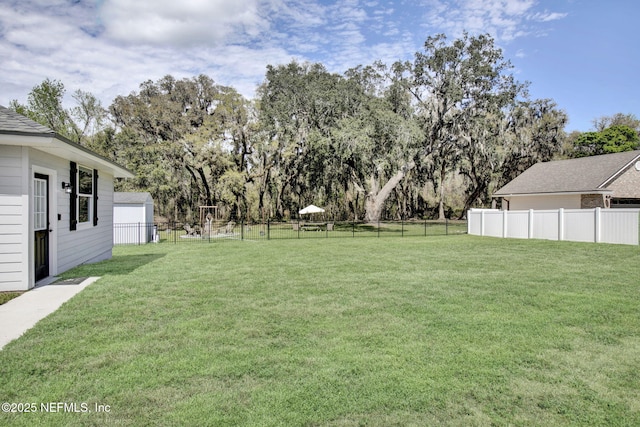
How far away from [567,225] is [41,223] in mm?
16754

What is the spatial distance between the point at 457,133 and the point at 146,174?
22709 millimetres

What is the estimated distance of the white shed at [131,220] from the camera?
16109mm

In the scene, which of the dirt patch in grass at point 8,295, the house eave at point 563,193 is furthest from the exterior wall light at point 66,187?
the house eave at point 563,193

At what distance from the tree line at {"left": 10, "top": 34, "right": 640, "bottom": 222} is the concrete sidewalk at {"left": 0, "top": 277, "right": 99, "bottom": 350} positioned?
18.1 m

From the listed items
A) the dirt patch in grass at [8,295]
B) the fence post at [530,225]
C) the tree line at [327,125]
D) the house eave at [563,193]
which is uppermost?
the tree line at [327,125]

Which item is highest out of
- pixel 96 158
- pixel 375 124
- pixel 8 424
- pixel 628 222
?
Result: pixel 375 124

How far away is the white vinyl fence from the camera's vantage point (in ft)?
42.1

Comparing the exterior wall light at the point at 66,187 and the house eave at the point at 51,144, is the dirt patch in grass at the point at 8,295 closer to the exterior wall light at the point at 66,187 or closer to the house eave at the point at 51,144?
the house eave at the point at 51,144

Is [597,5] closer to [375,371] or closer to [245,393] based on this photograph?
[375,371]

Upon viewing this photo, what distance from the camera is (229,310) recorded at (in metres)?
5.12

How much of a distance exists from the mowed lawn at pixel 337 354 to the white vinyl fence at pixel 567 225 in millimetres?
7385

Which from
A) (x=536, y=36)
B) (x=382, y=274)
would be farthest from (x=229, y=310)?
(x=536, y=36)

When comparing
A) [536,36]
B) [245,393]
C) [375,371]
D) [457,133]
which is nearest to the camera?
[245,393]

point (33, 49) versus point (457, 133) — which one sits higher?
point (33, 49)
